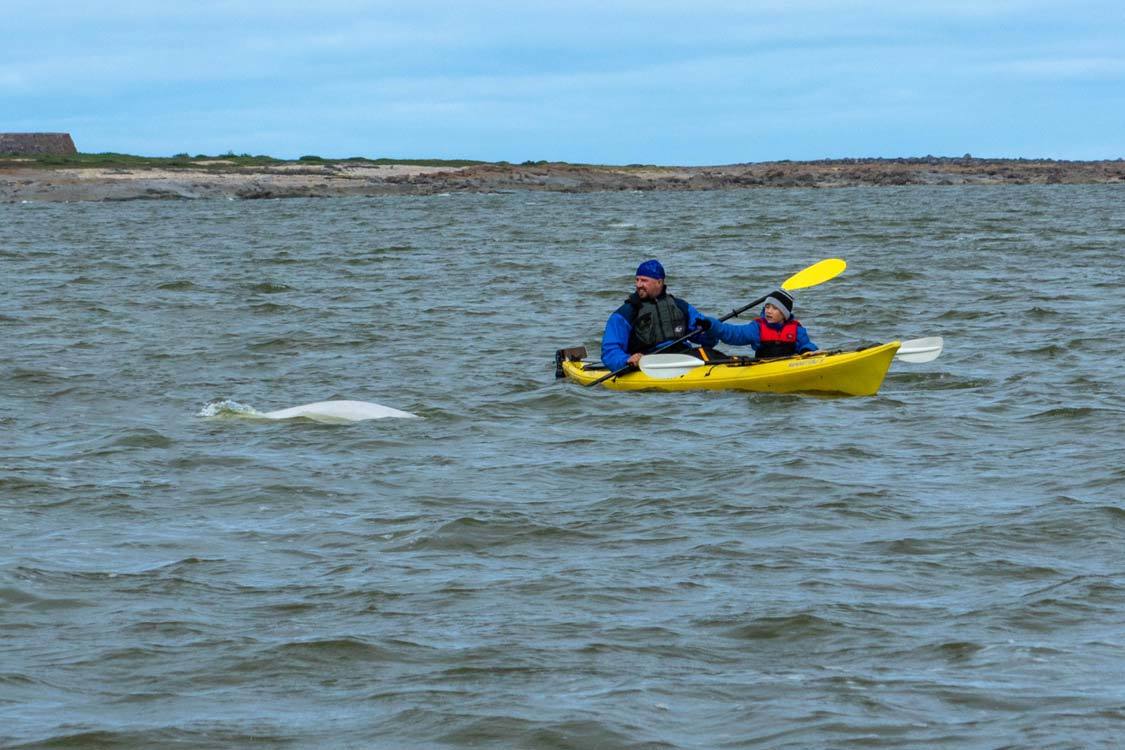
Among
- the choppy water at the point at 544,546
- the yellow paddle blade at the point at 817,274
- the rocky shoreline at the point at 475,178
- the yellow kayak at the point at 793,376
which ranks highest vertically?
the rocky shoreline at the point at 475,178

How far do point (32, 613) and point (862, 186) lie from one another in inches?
3326

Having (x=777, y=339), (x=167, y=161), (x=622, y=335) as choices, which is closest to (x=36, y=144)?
(x=167, y=161)

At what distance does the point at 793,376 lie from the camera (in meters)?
11.9

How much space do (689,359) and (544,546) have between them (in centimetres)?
521

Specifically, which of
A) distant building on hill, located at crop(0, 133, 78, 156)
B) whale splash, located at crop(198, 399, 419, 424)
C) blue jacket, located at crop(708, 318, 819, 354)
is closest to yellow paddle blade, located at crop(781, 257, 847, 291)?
blue jacket, located at crop(708, 318, 819, 354)

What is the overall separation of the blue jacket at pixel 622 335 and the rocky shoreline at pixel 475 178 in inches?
2067

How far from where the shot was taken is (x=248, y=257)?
98.1 ft

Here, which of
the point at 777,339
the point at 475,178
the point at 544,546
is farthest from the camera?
the point at 475,178

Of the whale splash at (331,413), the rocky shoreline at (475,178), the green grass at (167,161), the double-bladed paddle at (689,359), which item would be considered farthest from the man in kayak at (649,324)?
the green grass at (167,161)

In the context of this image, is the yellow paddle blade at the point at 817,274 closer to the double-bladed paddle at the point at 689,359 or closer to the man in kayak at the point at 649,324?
the man in kayak at the point at 649,324

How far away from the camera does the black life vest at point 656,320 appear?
12734mm

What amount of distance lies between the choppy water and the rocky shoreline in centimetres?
4807

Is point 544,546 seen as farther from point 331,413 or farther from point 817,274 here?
point 817,274

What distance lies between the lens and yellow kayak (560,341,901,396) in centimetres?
1168
